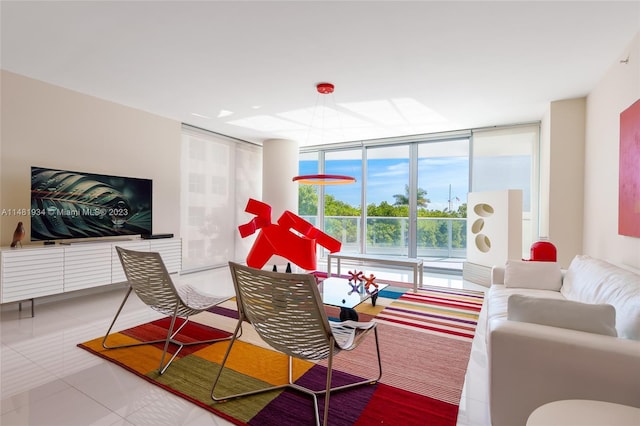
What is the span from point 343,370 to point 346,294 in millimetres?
894

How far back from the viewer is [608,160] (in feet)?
11.0

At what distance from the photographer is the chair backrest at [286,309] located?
5.19ft

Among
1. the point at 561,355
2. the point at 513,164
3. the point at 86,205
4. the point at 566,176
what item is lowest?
the point at 561,355

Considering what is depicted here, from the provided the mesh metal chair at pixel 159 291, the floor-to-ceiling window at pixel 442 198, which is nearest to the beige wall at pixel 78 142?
the mesh metal chair at pixel 159 291

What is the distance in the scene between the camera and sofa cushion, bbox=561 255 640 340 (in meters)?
1.67

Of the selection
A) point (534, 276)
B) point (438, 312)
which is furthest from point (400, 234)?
point (534, 276)

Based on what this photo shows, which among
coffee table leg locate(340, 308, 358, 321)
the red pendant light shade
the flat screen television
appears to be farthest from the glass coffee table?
the flat screen television

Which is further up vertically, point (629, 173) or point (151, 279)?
point (629, 173)

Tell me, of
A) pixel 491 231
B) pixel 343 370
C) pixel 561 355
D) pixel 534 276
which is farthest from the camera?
pixel 491 231

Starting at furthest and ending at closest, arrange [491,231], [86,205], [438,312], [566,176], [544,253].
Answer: [491,231] → [566,176] → [86,205] → [544,253] → [438,312]

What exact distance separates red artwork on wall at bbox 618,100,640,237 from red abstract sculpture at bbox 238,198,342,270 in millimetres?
2554

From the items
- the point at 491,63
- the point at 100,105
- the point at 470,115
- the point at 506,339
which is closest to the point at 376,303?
the point at 506,339

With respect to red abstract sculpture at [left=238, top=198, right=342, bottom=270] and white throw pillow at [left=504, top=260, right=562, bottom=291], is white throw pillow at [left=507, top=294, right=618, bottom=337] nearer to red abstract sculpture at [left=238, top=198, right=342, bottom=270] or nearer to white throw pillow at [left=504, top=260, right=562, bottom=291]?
white throw pillow at [left=504, top=260, right=562, bottom=291]

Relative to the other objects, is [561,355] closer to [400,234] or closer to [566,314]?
[566,314]
